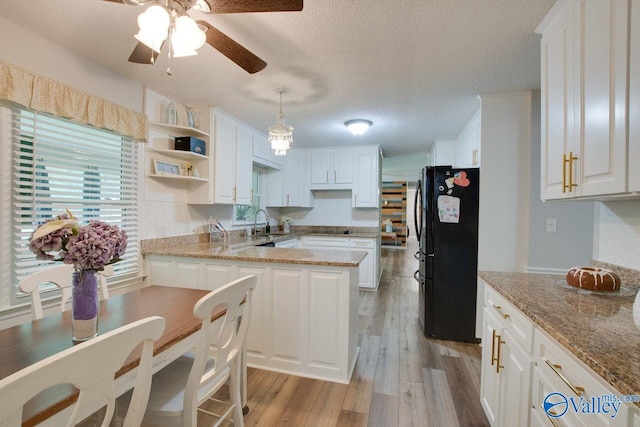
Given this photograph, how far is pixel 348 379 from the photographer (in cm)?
207

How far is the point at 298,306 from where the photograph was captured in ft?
7.02

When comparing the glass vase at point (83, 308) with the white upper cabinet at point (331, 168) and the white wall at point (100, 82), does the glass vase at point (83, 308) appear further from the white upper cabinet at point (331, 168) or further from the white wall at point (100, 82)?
the white upper cabinet at point (331, 168)

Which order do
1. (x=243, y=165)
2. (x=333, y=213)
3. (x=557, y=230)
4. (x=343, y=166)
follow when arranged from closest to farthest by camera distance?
(x=557, y=230)
(x=243, y=165)
(x=343, y=166)
(x=333, y=213)

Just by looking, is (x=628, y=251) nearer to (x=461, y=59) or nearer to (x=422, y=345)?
(x=461, y=59)

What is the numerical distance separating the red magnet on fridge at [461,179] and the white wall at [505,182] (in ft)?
0.42

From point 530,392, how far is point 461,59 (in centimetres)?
→ 201

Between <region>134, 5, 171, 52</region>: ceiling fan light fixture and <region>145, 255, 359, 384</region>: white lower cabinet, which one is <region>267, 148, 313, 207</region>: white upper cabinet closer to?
<region>145, 255, 359, 384</region>: white lower cabinet

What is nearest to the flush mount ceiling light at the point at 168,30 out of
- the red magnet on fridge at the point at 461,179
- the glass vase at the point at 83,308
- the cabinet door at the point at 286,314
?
the glass vase at the point at 83,308

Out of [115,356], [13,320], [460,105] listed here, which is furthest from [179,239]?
[460,105]

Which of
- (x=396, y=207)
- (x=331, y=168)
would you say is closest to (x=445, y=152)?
(x=331, y=168)

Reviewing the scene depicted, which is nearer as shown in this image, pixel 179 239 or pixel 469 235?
pixel 469 235

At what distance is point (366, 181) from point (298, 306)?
2910 mm

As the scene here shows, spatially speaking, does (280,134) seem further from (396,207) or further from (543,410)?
(396,207)

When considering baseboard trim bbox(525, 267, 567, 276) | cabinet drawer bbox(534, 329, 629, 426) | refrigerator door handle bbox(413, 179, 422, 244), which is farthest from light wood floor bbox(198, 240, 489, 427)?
refrigerator door handle bbox(413, 179, 422, 244)
